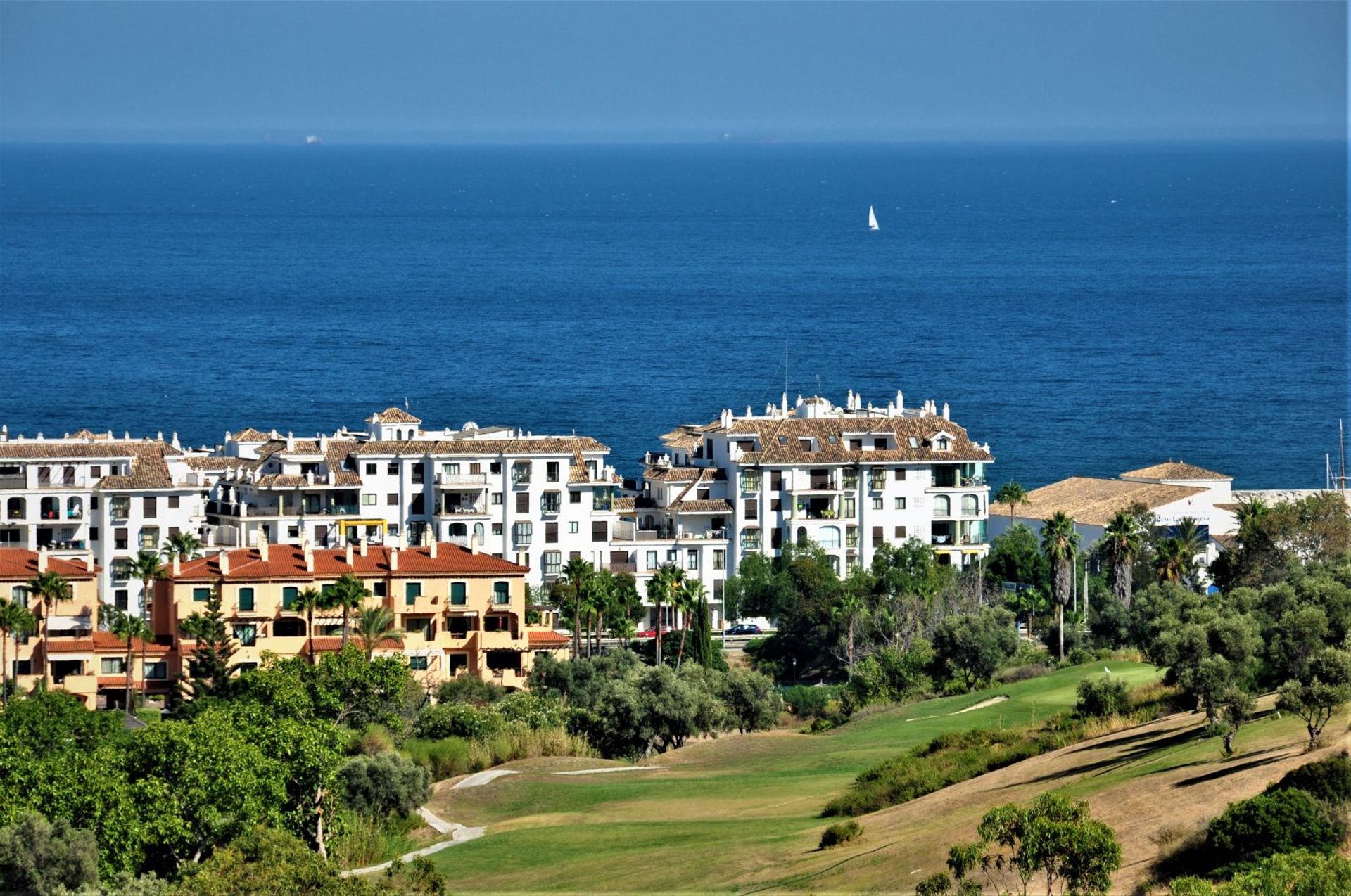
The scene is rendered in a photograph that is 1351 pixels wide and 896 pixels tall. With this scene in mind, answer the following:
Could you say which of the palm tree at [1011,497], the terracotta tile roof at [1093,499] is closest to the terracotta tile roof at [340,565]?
the palm tree at [1011,497]

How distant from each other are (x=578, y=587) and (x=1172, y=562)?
628 inches

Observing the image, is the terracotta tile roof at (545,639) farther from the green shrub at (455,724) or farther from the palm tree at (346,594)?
the green shrub at (455,724)

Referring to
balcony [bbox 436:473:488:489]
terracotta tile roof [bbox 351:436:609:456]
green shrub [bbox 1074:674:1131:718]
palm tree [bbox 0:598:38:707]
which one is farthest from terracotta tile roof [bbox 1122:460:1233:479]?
palm tree [bbox 0:598:38:707]

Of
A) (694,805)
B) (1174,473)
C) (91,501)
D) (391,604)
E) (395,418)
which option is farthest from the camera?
(1174,473)

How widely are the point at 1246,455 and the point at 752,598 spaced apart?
47927 mm

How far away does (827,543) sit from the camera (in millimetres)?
90125

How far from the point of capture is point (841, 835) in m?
44.7

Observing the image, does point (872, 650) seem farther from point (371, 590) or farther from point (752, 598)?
point (371, 590)

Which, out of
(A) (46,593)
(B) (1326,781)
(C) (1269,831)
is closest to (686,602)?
(A) (46,593)

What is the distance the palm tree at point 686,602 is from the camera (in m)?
73.4

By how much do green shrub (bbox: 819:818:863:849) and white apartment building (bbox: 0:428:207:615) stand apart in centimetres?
4299

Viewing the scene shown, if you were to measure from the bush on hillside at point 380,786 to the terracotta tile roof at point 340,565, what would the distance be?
70.9 feet

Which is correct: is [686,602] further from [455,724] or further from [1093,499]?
[1093,499]

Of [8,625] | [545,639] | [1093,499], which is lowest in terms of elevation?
[545,639]
